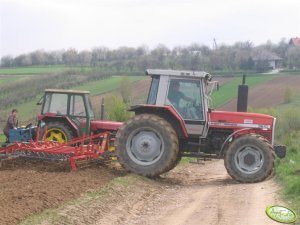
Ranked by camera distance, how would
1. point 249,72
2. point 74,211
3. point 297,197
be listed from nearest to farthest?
point 74,211
point 297,197
point 249,72

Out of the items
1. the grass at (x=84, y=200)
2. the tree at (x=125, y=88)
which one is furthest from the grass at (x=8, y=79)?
the grass at (x=84, y=200)

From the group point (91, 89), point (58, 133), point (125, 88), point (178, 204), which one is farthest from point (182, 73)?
point (91, 89)

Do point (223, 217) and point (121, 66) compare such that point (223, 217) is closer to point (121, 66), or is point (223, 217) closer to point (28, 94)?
point (28, 94)

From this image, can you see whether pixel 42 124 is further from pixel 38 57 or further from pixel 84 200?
pixel 38 57

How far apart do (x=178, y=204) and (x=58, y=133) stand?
20.7ft

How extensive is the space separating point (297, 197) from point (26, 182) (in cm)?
464

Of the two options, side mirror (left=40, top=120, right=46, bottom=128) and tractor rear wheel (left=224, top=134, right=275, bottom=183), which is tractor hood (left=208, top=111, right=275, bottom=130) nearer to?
tractor rear wheel (left=224, top=134, right=275, bottom=183)

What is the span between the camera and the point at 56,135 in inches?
572

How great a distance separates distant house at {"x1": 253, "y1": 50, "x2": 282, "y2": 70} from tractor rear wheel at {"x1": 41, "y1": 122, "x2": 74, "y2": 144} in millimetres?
51037

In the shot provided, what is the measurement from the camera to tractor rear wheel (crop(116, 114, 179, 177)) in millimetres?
11484

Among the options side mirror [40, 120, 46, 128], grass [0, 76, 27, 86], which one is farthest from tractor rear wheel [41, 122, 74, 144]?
grass [0, 76, 27, 86]

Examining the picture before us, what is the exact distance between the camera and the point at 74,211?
24.4ft

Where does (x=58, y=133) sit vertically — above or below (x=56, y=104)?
below

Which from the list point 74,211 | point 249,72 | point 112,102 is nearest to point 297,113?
point 112,102
